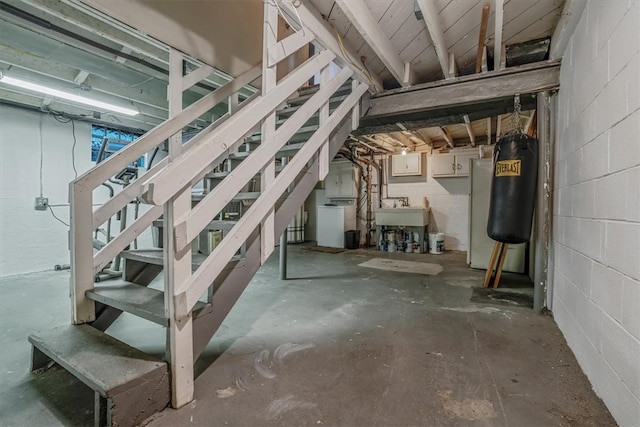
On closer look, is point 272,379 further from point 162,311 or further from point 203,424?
point 162,311

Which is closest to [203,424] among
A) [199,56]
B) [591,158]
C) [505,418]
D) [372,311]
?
[505,418]

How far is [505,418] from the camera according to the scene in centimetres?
132

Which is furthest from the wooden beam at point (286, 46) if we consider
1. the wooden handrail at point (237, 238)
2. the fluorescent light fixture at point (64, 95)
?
the fluorescent light fixture at point (64, 95)

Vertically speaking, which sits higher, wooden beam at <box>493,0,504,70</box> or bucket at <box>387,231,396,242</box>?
wooden beam at <box>493,0,504,70</box>

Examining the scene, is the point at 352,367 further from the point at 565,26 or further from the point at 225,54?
the point at 225,54

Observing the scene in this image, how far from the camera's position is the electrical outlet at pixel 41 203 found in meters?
4.50

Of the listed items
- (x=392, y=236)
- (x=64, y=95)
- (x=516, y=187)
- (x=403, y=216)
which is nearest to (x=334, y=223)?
(x=392, y=236)

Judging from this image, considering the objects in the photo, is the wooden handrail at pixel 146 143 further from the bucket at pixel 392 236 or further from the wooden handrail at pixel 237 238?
the bucket at pixel 392 236

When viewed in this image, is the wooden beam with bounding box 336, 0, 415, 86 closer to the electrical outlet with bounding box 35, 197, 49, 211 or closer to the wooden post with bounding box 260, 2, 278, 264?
the wooden post with bounding box 260, 2, 278, 264

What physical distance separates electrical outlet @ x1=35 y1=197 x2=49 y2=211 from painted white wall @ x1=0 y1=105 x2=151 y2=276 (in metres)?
0.06

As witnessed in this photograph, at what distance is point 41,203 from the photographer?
4527 mm

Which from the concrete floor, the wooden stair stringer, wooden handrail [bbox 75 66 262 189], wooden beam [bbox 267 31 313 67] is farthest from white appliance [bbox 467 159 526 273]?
wooden handrail [bbox 75 66 262 189]

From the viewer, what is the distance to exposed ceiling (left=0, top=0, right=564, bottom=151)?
7.16ft

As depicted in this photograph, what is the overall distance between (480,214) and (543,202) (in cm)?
196
